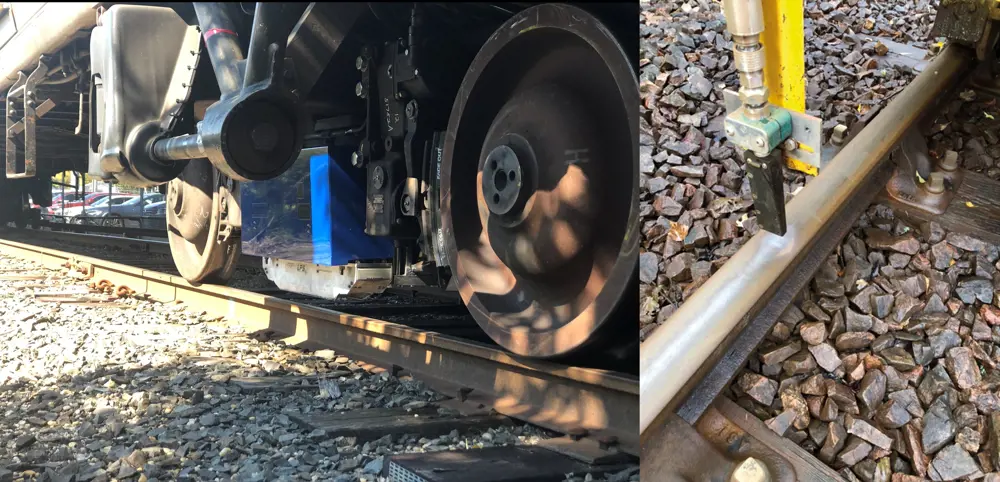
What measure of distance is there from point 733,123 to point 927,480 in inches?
43.6

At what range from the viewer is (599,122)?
267cm

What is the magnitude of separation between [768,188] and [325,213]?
255cm

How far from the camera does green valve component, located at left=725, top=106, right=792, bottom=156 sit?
76.5 inches

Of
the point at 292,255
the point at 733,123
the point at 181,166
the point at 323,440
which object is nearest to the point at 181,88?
the point at 181,166

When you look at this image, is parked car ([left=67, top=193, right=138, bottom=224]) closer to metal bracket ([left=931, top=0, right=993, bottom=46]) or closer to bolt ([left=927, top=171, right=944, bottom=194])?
metal bracket ([left=931, top=0, right=993, bottom=46])

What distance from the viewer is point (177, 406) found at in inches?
118

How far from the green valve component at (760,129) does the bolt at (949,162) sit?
166 centimetres

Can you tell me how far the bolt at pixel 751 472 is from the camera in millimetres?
1961

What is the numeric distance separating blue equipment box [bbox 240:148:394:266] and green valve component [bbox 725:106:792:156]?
249cm

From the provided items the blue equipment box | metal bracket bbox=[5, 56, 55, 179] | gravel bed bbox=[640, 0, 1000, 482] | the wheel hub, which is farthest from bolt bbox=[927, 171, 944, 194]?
metal bracket bbox=[5, 56, 55, 179]

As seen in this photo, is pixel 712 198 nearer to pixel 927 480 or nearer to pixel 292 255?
pixel 927 480

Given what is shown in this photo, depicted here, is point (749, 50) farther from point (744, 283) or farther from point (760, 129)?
point (744, 283)

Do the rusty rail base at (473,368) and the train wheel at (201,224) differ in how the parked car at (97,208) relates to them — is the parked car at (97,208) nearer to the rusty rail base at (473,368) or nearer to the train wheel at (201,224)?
the train wheel at (201,224)

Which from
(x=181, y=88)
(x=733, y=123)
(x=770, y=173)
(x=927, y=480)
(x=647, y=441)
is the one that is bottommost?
(x=927, y=480)
